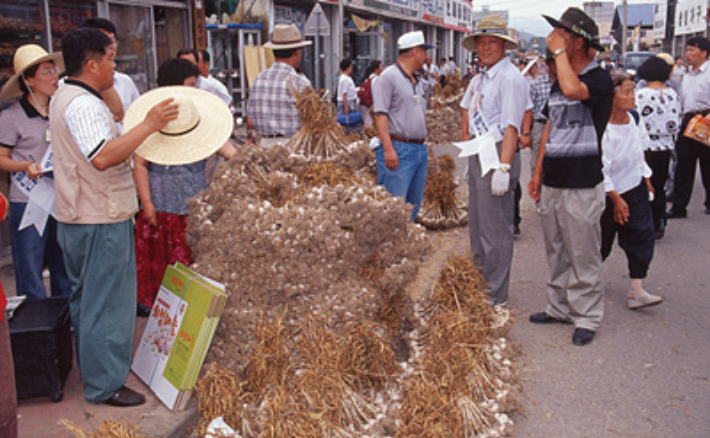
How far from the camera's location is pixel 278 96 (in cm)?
552

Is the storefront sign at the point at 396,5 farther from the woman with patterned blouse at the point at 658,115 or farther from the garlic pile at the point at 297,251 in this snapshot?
the garlic pile at the point at 297,251

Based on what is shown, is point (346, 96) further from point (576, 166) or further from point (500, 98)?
point (576, 166)

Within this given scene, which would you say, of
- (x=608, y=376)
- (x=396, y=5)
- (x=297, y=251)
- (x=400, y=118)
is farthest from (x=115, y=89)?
(x=396, y=5)

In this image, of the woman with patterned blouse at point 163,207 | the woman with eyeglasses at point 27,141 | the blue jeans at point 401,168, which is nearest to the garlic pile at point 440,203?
the blue jeans at point 401,168

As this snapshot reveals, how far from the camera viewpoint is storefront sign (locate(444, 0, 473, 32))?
35062 millimetres

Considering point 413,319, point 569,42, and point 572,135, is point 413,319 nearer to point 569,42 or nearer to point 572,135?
point 572,135

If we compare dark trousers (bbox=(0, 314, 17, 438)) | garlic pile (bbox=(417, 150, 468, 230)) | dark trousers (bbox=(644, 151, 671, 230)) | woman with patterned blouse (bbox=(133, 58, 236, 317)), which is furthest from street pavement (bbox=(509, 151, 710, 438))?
woman with patterned blouse (bbox=(133, 58, 236, 317))

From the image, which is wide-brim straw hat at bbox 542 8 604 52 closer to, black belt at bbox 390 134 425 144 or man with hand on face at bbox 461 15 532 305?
man with hand on face at bbox 461 15 532 305

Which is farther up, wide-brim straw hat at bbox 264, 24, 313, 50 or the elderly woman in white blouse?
wide-brim straw hat at bbox 264, 24, 313, 50

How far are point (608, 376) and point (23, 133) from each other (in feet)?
13.0

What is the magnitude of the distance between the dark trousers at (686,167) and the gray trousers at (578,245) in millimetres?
4081

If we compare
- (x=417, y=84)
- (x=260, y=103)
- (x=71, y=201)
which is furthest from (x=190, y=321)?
(x=417, y=84)

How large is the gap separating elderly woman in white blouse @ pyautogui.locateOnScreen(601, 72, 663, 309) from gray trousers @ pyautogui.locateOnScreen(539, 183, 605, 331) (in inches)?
19.5

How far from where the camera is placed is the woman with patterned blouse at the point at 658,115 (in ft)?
22.3
